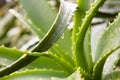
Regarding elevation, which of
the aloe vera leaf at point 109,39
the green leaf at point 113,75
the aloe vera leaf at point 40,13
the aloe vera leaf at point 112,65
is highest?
the aloe vera leaf at point 40,13

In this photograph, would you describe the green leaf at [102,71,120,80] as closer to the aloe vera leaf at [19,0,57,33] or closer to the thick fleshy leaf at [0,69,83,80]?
the thick fleshy leaf at [0,69,83,80]

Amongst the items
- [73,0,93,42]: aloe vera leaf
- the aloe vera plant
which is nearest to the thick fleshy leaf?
the aloe vera plant

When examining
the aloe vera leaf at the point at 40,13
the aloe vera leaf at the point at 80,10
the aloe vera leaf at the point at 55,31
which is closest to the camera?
the aloe vera leaf at the point at 55,31

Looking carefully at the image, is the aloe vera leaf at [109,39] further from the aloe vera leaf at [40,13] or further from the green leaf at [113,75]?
the aloe vera leaf at [40,13]

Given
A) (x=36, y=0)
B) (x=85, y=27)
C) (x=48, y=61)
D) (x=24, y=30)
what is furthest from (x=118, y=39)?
(x=24, y=30)

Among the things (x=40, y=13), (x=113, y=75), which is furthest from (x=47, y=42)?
(x=40, y=13)

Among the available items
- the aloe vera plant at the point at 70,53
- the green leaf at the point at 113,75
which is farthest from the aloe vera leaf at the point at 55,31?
the green leaf at the point at 113,75

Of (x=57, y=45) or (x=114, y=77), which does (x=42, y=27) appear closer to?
(x=57, y=45)

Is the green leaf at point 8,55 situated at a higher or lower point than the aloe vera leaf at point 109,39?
higher
